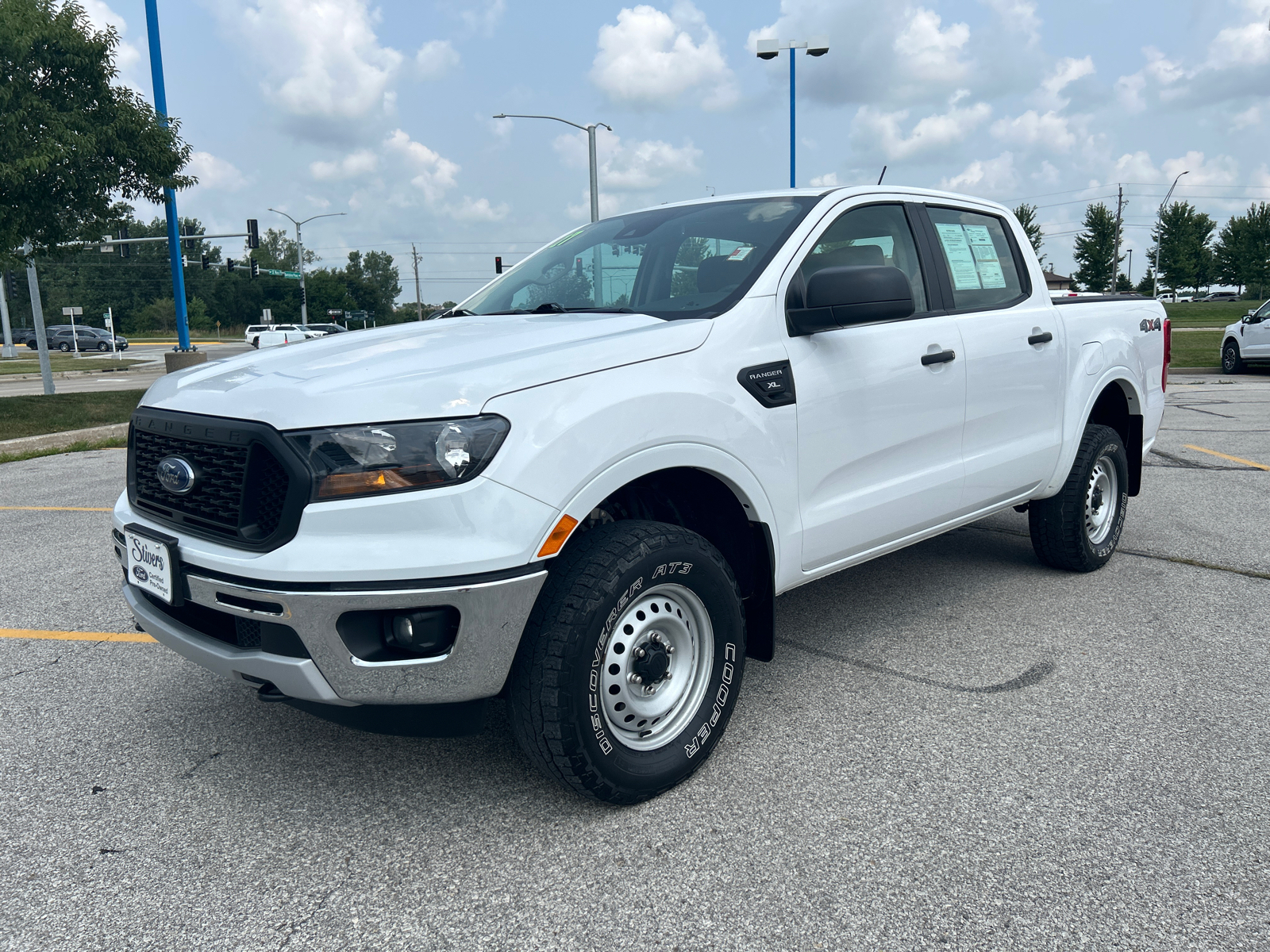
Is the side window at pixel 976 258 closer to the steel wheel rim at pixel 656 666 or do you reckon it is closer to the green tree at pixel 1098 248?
the steel wheel rim at pixel 656 666

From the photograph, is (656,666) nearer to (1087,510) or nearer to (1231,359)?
(1087,510)

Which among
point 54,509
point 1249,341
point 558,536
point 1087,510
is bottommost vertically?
point 54,509

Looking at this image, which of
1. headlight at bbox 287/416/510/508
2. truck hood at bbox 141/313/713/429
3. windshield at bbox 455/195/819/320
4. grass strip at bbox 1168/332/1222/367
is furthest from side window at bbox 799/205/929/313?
grass strip at bbox 1168/332/1222/367

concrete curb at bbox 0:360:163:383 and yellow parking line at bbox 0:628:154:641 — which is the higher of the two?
concrete curb at bbox 0:360:163:383

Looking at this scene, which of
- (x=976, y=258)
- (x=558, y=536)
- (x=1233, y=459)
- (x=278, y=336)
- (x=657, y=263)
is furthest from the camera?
(x=278, y=336)

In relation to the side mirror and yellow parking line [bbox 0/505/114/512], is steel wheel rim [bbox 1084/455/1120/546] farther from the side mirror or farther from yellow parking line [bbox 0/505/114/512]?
yellow parking line [bbox 0/505/114/512]

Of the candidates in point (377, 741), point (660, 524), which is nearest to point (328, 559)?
point (660, 524)

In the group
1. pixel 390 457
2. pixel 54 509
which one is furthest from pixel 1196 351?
pixel 390 457

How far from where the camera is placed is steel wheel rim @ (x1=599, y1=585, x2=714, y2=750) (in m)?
2.71

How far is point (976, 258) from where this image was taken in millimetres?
4289

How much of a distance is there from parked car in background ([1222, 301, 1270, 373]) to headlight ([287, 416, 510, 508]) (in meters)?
22.2

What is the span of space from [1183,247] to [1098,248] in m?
7.76

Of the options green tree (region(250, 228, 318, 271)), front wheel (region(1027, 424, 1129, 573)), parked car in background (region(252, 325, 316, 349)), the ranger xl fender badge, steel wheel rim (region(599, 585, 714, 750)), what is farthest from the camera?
green tree (region(250, 228, 318, 271))

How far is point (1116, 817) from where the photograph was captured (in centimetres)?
263
